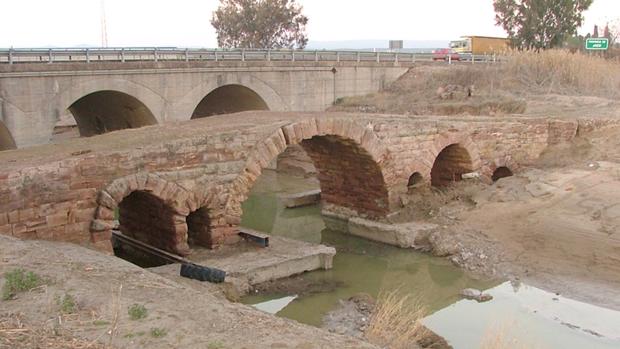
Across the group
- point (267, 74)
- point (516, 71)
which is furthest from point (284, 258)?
point (516, 71)

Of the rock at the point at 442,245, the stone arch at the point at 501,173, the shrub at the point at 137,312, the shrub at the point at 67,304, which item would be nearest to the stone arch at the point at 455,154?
the stone arch at the point at 501,173

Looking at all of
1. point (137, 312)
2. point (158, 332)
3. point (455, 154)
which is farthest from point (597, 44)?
point (158, 332)

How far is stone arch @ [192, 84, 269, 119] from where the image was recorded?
25.9 meters

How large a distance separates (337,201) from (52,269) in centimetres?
1069

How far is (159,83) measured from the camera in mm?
21266

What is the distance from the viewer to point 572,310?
36.2ft

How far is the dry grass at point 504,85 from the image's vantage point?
2397cm

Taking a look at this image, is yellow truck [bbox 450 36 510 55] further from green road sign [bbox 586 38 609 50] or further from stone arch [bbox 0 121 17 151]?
stone arch [bbox 0 121 17 151]

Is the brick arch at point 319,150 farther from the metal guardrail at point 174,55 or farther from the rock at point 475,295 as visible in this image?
the metal guardrail at point 174,55

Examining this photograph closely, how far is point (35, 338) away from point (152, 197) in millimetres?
7207

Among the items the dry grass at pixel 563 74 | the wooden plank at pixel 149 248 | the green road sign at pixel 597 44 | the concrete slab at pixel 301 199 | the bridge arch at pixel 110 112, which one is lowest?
the concrete slab at pixel 301 199

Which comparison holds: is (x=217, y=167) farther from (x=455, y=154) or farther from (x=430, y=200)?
(x=455, y=154)

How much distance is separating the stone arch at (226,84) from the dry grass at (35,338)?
1744cm

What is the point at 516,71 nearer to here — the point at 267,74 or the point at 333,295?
the point at 267,74
